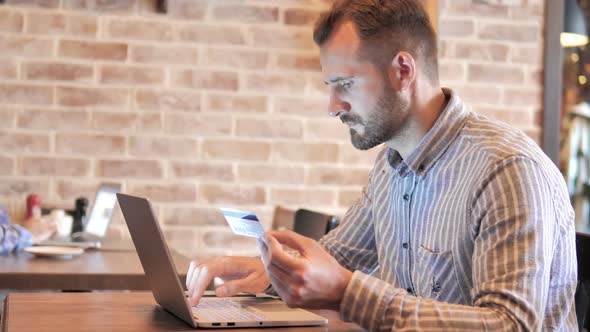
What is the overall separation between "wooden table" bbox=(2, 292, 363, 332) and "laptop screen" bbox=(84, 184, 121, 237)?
59.0 inches

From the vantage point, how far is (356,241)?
201 centimetres

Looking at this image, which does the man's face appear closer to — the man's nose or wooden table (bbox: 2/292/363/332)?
the man's nose

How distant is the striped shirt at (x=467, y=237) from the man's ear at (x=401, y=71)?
10 cm

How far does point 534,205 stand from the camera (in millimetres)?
1420

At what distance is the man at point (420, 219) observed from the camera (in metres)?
1.36

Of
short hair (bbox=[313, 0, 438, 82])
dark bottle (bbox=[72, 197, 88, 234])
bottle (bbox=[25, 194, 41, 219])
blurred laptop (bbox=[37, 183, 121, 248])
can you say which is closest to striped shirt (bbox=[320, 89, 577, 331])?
short hair (bbox=[313, 0, 438, 82])

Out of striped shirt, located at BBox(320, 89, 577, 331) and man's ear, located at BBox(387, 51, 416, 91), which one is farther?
man's ear, located at BBox(387, 51, 416, 91)

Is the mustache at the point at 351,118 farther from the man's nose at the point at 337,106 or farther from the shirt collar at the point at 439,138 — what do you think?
the shirt collar at the point at 439,138

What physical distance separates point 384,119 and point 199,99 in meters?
2.09

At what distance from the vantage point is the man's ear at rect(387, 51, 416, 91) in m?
1.74

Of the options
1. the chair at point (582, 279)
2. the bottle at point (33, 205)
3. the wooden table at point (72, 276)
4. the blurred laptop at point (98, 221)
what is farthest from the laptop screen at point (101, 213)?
the chair at point (582, 279)

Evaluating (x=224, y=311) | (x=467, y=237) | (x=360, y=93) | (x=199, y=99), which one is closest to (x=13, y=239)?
(x=199, y=99)

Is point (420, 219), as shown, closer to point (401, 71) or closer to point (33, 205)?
point (401, 71)

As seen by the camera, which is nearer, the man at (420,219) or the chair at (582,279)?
the man at (420,219)
